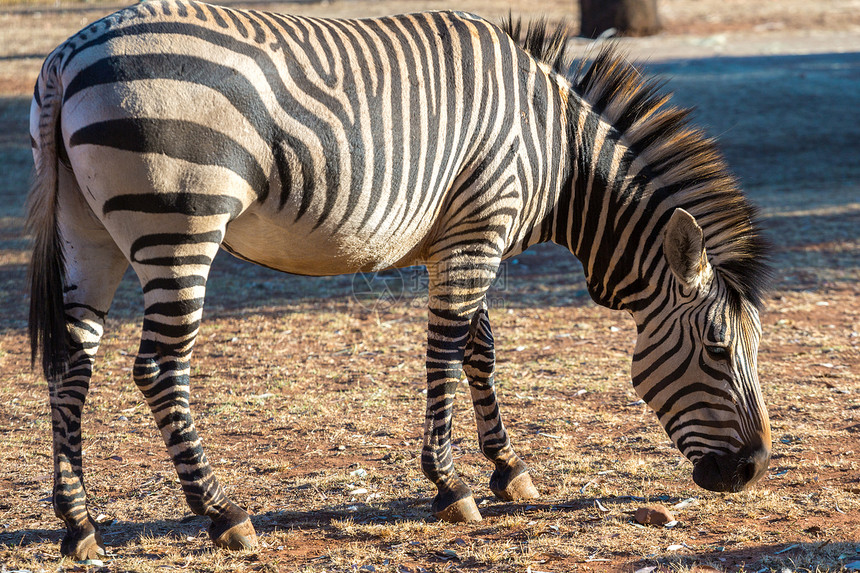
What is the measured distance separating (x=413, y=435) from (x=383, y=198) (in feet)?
6.74

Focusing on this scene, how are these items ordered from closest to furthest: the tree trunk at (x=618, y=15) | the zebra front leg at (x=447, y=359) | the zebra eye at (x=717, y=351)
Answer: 1. the zebra eye at (x=717, y=351)
2. the zebra front leg at (x=447, y=359)
3. the tree trunk at (x=618, y=15)

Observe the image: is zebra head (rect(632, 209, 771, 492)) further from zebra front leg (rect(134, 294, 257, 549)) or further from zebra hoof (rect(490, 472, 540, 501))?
zebra front leg (rect(134, 294, 257, 549))

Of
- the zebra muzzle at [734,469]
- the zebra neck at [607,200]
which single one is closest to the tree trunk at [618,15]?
the zebra neck at [607,200]

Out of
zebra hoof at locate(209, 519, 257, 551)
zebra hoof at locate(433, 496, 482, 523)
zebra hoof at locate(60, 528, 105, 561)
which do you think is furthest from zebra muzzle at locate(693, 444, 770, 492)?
zebra hoof at locate(60, 528, 105, 561)

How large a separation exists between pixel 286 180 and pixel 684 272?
2.01 m

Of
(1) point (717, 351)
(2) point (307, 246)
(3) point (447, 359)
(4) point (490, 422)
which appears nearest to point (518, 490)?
(4) point (490, 422)

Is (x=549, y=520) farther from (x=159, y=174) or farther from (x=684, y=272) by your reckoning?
(x=159, y=174)

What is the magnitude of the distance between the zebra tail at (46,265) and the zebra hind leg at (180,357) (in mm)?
400

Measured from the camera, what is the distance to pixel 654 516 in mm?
4133

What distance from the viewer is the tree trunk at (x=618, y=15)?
20469 millimetres

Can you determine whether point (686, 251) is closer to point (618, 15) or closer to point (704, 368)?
point (704, 368)

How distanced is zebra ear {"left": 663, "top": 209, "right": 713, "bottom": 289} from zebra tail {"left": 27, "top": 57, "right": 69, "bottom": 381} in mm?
2869

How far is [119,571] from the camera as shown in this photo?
3.72 m

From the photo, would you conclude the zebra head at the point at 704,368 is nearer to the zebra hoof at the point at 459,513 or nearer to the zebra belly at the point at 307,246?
the zebra hoof at the point at 459,513
